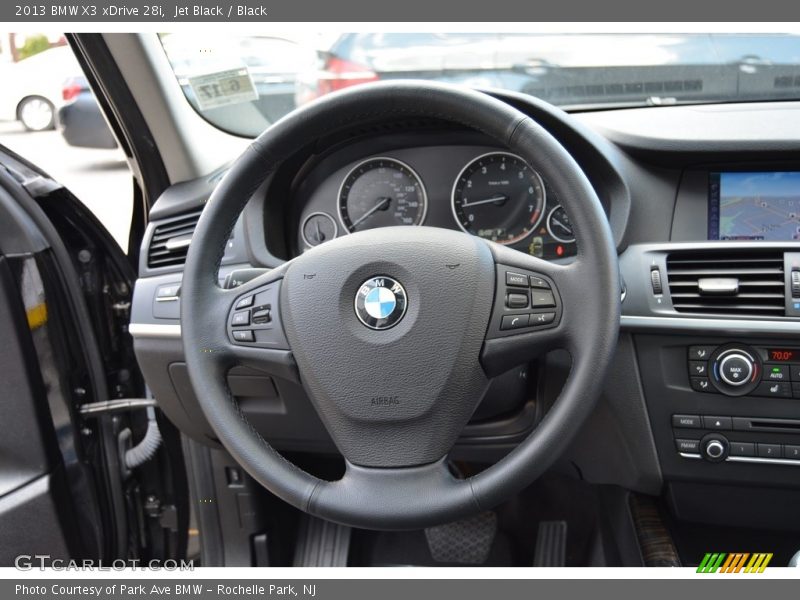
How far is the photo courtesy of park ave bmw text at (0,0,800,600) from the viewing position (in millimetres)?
1174

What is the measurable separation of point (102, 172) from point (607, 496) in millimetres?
1445

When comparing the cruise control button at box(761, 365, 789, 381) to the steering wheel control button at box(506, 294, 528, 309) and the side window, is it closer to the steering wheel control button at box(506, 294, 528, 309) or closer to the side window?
the steering wheel control button at box(506, 294, 528, 309)

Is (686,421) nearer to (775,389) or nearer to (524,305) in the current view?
(775,389)

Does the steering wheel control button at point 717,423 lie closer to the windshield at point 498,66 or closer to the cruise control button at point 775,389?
the cruise control button at point 775,389

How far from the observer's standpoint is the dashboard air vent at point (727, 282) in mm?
1370

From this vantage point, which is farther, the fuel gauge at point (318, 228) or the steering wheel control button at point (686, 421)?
the fuel gauge at point (318, 228)

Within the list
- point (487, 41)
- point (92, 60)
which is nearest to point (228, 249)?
point (92, 60)

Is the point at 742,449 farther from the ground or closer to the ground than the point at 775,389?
closer to the ground

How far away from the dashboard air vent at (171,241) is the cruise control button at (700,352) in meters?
1.03

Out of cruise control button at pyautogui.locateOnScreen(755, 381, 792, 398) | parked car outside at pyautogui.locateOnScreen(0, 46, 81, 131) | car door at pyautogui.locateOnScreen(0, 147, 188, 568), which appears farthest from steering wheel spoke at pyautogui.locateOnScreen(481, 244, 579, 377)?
parked car outside at pyautogui.locateOnScreen(0, 46, 81, 131)

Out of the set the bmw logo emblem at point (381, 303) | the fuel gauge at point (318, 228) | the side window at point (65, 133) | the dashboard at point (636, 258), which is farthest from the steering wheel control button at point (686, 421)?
the side window at point (65, 133)

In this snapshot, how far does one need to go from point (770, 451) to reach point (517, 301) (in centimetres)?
63

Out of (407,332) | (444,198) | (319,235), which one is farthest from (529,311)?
(319,235)

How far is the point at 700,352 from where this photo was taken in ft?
4.64
